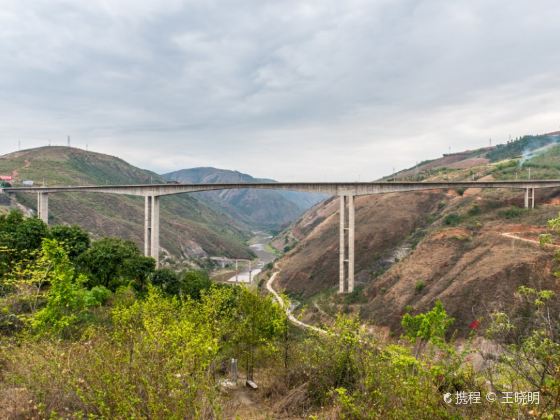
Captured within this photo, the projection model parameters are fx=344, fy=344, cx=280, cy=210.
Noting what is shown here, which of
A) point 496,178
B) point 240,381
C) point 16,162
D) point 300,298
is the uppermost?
point 16,162

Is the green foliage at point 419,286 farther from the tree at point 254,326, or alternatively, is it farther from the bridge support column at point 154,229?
the bridge support column at point 154,229

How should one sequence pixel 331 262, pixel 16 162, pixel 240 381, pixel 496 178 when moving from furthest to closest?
pixel 16 162
pixel 496 178
pixel 331 262
pixel 240 381

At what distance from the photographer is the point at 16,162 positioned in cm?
14762

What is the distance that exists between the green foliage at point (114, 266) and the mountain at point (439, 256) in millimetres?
28094

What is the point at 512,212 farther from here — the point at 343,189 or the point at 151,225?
the point at 151,225

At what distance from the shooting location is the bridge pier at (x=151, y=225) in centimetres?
5925

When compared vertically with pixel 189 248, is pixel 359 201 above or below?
above

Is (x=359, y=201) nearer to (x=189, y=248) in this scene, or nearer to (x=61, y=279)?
(x=189, y=248)

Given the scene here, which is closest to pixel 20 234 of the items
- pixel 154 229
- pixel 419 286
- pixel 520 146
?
pixel 154 229

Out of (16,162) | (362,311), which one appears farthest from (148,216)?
(16,162)

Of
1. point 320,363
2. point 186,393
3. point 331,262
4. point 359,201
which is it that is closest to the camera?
point 186,393

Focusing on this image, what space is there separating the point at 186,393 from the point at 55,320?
11.0 metres

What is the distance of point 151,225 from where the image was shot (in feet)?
194

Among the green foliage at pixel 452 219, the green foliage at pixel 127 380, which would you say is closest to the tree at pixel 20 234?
the green foliage at pixel 127 380
